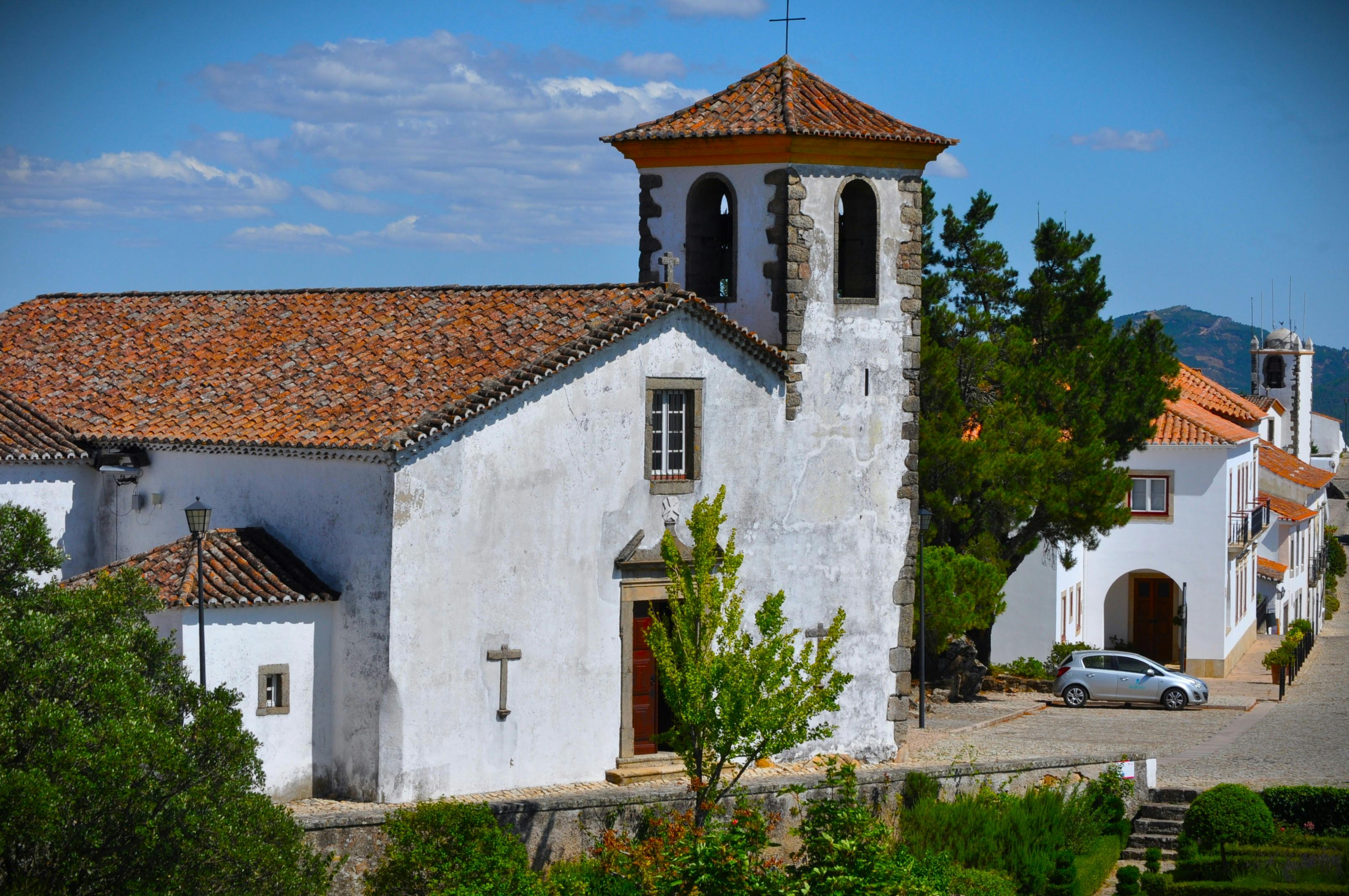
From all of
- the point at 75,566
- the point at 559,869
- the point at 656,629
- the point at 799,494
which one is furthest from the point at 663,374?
the point at 75,566

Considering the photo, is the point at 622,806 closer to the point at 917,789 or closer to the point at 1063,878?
the point at 917,789

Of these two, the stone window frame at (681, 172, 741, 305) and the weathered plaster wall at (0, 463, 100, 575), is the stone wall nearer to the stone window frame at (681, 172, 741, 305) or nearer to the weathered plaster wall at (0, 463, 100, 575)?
the weathered plaster wall at (0, 463, 100, 575)

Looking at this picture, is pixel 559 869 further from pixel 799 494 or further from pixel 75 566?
pixel 75 566

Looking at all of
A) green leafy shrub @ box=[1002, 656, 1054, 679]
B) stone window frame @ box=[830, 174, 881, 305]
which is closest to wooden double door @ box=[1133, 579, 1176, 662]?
green leafy shrub @ box=[1002, 656, 1054, 679]

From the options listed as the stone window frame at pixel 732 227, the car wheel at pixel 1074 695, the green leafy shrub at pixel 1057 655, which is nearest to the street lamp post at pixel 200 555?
the stone window frame at pixel 732 227

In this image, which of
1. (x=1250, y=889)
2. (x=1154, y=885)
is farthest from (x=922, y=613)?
(x=1250, y=889)

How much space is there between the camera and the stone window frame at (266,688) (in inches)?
792

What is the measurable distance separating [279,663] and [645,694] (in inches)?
198

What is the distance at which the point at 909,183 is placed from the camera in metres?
24.7

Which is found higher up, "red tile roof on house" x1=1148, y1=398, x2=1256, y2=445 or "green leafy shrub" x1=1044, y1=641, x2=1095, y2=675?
"red tile roof on house" x1=1148, y1=398, x2=1256, y2=445

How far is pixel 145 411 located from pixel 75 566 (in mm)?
2369

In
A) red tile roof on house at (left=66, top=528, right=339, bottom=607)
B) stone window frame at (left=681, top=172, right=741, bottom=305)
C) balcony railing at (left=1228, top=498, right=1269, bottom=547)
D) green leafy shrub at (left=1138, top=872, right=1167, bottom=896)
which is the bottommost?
green leafy shrub at (left=1138, top=872, right=1167, bottom=896)

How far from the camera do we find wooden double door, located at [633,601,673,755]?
73.7 feet

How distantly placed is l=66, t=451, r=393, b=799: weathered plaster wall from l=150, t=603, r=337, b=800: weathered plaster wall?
0.05m
